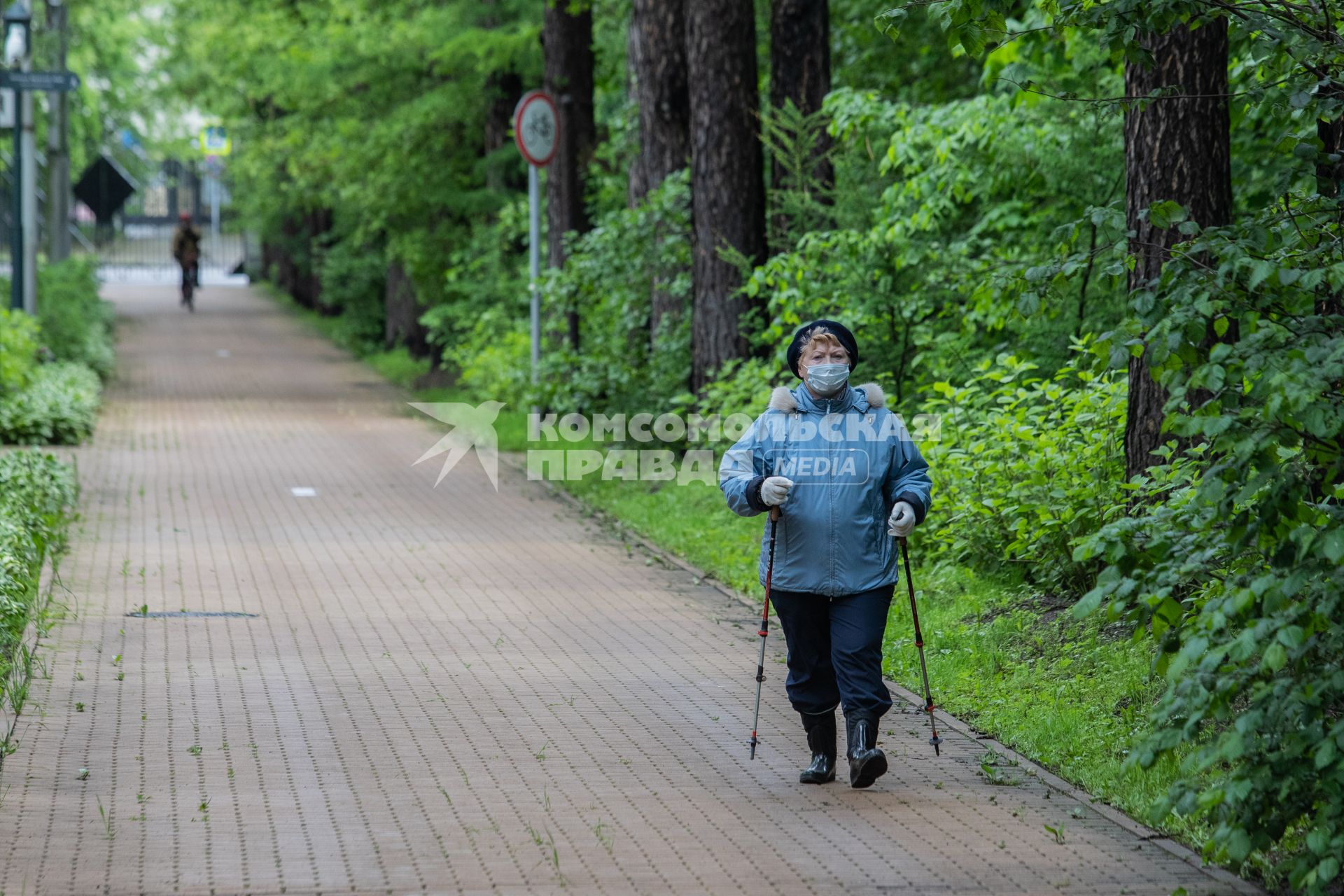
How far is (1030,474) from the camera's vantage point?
33.7ft

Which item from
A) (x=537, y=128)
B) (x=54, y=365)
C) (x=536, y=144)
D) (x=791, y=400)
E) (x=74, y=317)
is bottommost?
(x=54, y=365)

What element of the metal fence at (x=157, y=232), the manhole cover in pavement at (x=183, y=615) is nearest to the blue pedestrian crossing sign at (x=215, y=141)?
the metal fence at (x=157, y=232)

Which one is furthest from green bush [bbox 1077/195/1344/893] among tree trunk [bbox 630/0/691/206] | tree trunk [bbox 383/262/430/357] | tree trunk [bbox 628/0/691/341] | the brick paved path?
tree trunk [bbox 383/262/430/357]

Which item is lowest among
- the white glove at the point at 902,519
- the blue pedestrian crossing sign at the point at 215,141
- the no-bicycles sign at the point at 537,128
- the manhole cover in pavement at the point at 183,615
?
the manhole cover in pavement at the point at 183,615

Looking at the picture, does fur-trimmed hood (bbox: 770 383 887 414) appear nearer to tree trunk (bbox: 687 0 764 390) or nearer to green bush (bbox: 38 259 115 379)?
tree trunk (bbox: 687 0 764 390)

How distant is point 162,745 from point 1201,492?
172 inches

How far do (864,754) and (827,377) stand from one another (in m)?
1.43

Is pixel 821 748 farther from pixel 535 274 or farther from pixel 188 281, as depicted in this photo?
pixel 188 281

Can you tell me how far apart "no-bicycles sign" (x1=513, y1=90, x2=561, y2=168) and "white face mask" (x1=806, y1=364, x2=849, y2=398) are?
12724mm

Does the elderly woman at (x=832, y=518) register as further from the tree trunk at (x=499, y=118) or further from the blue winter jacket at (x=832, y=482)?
Answer: the tree trunk at (x=499, y=118)

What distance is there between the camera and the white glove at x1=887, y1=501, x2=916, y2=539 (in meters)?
6.54

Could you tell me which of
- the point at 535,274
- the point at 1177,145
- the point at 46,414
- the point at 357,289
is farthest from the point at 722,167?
the point at 357,289

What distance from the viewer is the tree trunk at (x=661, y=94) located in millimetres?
18125

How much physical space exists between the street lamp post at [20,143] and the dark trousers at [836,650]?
1768 cm
